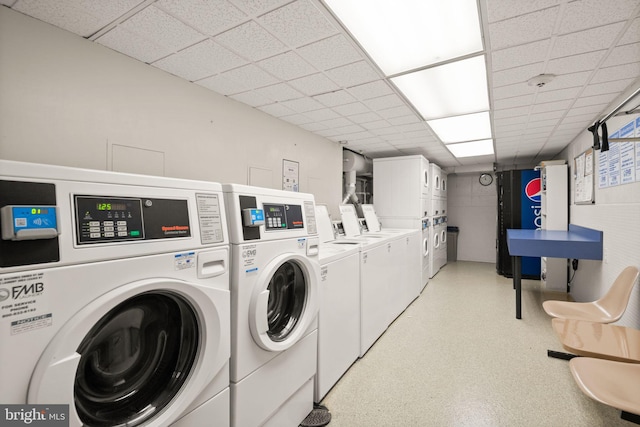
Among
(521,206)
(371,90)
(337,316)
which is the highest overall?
(371,90)

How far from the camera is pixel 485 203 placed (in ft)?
21.9

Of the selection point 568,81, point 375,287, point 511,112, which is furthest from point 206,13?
point 511,112

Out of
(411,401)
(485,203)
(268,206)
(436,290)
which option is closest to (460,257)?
(485,203)

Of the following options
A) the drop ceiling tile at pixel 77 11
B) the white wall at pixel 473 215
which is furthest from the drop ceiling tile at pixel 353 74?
the white wall at pixel 473 215

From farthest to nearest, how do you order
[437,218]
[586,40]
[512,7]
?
[437,218] → [586,40] → [512,7]

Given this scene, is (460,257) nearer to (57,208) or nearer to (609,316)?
(609,316)

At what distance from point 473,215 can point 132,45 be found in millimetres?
7001

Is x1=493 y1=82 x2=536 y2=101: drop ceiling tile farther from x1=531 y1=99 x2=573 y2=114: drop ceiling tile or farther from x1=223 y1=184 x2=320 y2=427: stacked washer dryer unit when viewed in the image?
x1=223 y1=184 x2=320 y2=427: stacked washer dryer unit

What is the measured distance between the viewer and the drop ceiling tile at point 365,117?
2961mm

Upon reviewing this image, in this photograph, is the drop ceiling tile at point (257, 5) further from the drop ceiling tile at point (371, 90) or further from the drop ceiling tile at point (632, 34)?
the drop ceiling tile at point (632, 34)

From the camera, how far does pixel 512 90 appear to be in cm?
233

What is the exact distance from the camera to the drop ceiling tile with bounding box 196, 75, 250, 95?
2.17 metres

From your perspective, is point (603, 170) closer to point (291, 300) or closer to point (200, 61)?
point (291, 300)

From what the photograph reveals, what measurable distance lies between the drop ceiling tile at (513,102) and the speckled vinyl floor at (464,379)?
2.20 meters
